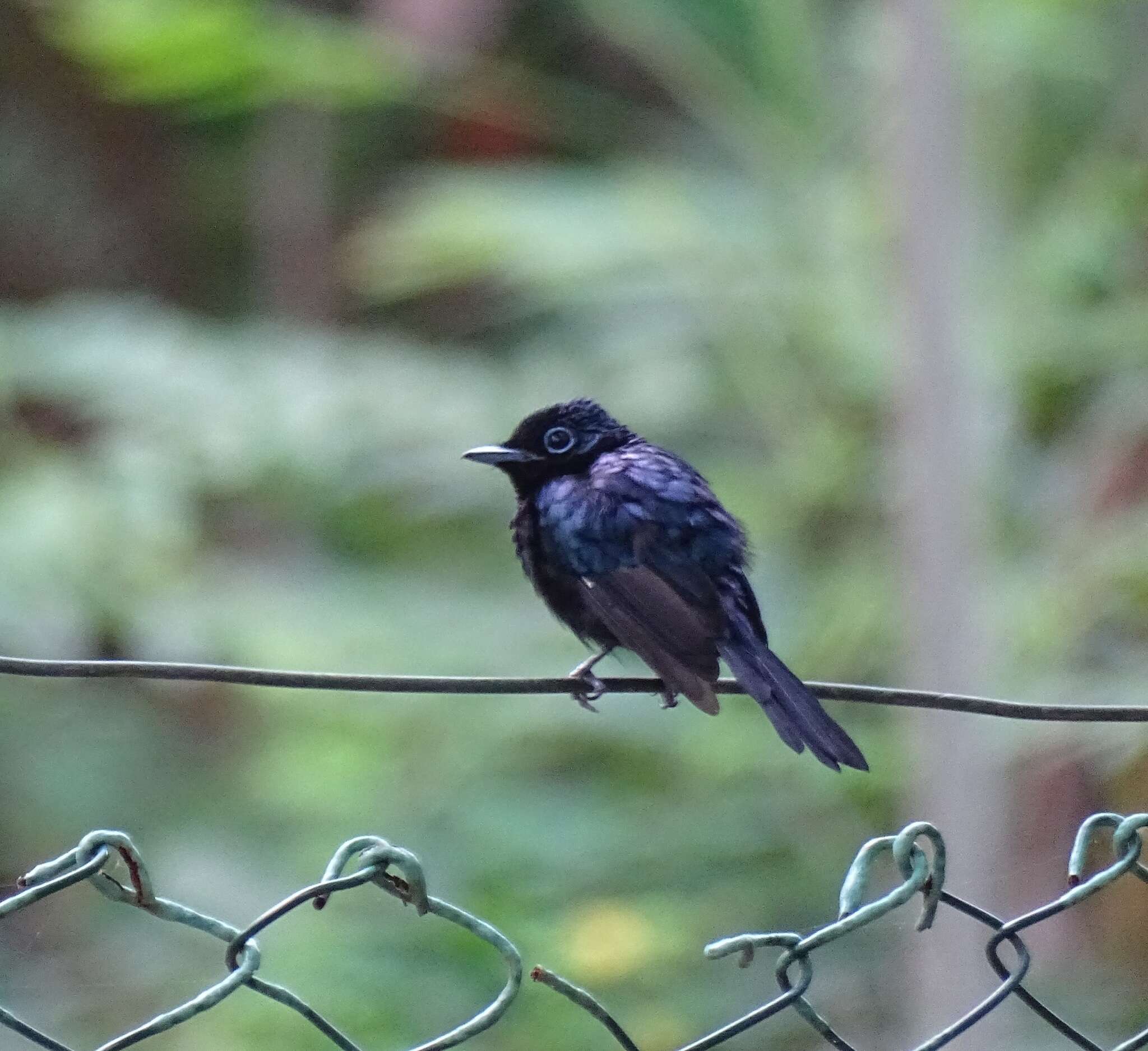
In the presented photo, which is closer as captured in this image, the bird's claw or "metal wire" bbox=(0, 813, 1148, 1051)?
"metal wire" bbox=(0, 813, 1148, 1051)

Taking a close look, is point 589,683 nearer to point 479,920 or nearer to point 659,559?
point 479,920

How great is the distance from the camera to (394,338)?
31.3 ft

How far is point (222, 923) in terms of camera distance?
6.09 ft

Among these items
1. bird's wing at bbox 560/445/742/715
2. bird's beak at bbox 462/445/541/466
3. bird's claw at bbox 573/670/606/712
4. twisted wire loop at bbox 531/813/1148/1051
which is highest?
bird's beak at bbox 462/445/541/466

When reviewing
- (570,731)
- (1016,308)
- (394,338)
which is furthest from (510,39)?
(570,731)

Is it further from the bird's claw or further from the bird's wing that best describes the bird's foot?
the bird's wing

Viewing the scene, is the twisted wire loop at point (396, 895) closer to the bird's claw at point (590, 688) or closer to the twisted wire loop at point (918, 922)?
the twisted wire loop at point (918, 922)

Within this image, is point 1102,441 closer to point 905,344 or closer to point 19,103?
point 905,344

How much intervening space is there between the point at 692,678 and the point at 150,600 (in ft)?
9.16

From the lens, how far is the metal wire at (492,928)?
1.81 meters

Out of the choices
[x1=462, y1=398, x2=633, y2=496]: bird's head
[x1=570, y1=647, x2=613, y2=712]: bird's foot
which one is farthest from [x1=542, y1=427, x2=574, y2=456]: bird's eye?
[x1=570, y1=647, x2=613, y2=712]: bird's foot

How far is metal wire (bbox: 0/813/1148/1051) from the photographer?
71.4 inches

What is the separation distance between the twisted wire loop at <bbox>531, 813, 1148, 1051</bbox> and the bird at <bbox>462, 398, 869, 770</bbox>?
104 cm

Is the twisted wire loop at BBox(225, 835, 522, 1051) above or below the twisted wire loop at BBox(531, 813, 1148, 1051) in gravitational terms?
above
